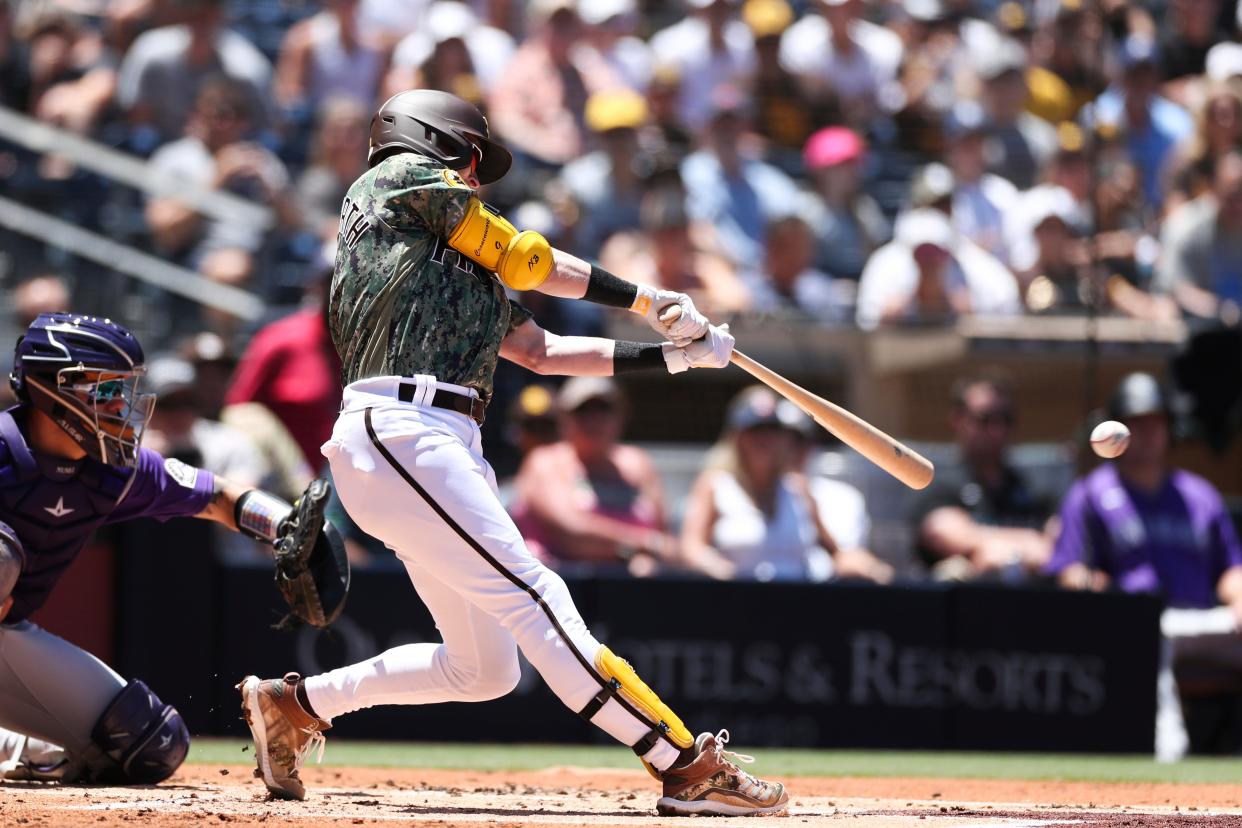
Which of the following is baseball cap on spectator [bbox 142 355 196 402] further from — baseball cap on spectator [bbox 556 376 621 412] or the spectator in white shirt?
the spectator in white shirt

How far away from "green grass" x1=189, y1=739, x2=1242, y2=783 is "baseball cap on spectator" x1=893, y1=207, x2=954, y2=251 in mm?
3156

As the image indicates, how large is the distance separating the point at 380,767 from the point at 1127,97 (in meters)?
7.86

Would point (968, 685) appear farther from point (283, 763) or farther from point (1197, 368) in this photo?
point (283, 763)

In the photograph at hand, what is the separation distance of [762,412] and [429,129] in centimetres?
409

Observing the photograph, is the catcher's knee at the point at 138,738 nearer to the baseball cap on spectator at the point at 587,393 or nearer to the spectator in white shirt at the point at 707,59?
the baseball cap on spectator at the point at 587,393

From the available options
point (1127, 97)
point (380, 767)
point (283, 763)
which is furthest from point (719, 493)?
point (1127, 97)

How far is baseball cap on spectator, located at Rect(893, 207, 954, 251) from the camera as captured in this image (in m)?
10.4

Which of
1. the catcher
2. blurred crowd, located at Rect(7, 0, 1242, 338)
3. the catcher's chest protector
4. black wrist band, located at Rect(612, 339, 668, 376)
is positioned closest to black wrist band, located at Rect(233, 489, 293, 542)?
the catcher

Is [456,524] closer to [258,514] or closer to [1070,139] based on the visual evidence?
[258,514]

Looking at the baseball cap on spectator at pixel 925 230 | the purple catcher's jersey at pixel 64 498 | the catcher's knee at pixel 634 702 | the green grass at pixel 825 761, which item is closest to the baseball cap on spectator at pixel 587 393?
the green grass at pixel 825 761

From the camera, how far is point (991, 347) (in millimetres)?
9570

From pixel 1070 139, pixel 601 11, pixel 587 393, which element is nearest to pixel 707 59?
pixel 601 11

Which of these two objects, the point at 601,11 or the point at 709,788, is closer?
the point at 709,788

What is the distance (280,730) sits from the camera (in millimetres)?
5215
